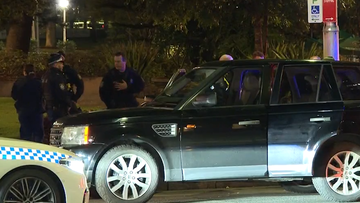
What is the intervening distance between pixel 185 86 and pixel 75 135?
4.84 ft

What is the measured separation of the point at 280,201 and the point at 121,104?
11.1 ft

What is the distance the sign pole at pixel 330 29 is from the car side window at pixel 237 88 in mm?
3769

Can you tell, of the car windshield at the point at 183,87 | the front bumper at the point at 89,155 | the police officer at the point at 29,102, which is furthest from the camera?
the police officer at the point at 29,102

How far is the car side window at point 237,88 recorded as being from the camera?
746 cm

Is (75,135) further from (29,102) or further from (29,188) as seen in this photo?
(29,102)

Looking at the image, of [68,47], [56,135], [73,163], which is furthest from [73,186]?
[68,47]

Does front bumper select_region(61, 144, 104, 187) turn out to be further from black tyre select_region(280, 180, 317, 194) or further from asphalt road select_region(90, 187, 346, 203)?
black tyre select_region(280, 180, 317, 194)

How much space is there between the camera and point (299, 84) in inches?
301

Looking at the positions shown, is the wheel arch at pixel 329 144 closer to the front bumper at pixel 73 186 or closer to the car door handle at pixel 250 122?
the car door handle at pixel 250 122

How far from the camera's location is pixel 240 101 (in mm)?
7500

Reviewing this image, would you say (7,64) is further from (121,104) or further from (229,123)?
(229,123)

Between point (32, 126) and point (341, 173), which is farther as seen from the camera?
point (32, 126)

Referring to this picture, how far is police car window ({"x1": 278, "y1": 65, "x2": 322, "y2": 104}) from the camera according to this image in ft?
24.8

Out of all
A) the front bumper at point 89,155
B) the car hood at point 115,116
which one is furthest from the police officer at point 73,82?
the front bumper at point 89,155
